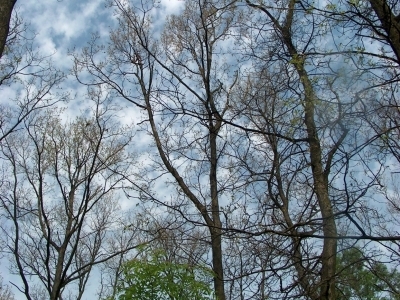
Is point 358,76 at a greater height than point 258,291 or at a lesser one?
greater

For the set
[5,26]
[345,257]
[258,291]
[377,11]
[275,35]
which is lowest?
[258,291]

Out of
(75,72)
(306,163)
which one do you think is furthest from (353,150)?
(75,72)

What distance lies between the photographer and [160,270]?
5.84 meters

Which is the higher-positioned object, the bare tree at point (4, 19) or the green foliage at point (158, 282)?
the bare tree at point (4, 19)

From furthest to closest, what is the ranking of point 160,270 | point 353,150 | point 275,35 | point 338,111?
point 160,270 < point 275,35 < point 338,111 < point 353,150

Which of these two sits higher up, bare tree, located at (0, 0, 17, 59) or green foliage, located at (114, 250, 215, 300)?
bare tree, located at (0, 0, 17, 59)

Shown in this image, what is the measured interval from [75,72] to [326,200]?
29.2ft

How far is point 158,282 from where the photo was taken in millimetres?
5781

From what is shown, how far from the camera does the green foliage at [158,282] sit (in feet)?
18.8

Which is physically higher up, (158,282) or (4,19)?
(4,19)

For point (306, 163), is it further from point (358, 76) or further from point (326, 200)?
point (358, 76)

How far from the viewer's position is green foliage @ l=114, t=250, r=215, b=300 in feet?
18.8

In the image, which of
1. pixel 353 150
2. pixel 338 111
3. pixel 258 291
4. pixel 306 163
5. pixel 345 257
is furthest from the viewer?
pixel 306 163

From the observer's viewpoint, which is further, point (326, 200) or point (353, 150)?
point (326, 200)
